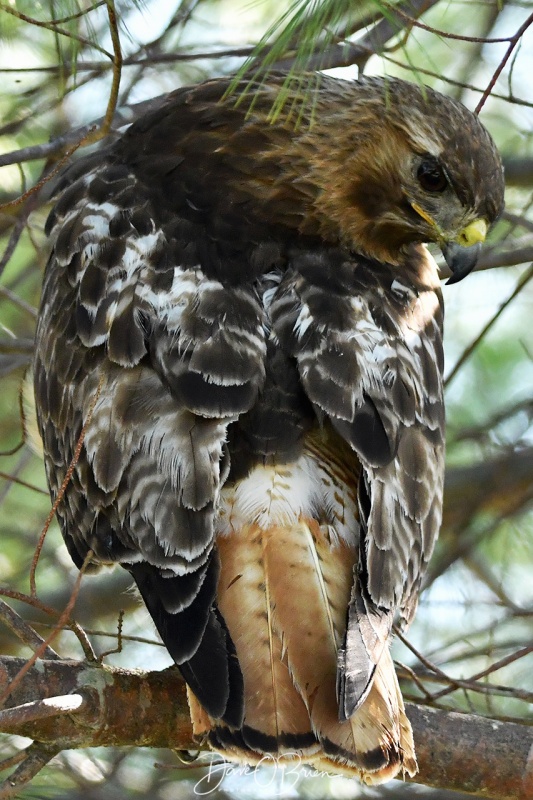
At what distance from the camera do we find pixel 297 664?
2.64 metres

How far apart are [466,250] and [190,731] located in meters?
1.45

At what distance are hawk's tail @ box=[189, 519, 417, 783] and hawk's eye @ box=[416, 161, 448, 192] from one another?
1.08m

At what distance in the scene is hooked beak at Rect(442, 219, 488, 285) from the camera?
10.8 feet

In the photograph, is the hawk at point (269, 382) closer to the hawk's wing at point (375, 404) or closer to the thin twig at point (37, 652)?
the hawk's wing at point (375, 404)

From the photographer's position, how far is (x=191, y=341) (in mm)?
2930

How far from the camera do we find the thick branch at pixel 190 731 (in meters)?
2.78

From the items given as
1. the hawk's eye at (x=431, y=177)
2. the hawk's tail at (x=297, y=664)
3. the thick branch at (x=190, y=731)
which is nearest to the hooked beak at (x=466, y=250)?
the hawk's eye at (x=431, y=177)

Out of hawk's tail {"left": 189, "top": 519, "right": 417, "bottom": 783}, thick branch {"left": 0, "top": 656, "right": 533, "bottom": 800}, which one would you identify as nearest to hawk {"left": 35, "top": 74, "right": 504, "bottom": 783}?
hawk's tail {"left": 189, "top": 519, "right": 417, "bottom": 783}

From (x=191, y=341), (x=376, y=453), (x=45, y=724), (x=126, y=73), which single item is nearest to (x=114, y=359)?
(x=191, y=341)

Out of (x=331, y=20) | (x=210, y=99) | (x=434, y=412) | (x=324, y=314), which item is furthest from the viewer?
(x=210, y=99)

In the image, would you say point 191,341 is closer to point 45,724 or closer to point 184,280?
point 184,280

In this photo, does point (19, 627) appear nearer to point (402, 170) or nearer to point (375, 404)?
point (375, 404)

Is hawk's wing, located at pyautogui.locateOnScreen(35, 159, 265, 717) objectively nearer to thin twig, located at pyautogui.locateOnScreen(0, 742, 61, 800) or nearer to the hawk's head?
thin twig, located at pyautogui.locateOnScreen(0, 742, 61, 800)

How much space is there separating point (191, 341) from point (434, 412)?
762mm
